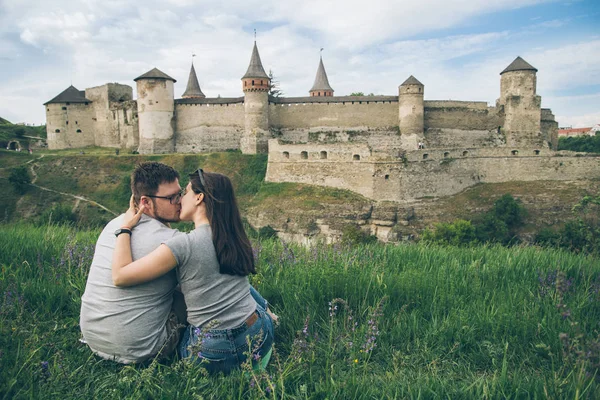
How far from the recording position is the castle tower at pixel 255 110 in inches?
1447

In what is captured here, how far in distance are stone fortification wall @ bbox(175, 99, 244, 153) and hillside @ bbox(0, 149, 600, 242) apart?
4453mm

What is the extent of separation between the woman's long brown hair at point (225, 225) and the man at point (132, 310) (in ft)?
1.22

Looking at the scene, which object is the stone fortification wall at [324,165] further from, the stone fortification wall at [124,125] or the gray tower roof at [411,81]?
the stone fortification wall at [124,125]

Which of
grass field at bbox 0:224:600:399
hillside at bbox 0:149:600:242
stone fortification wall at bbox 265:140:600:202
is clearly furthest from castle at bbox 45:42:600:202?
grass field at bbox 0:224:600:399

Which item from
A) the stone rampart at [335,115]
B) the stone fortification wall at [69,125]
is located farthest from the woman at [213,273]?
the stone fortification wall at [69,125]

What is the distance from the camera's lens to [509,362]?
9.84 ft

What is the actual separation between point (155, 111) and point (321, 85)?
20.1 metres

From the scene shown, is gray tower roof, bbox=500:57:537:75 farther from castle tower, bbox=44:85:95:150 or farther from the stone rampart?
castle tower, bbox=44:85:95:150

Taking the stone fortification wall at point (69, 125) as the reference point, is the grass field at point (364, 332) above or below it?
below

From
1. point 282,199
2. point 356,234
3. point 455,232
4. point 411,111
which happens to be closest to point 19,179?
point 282,199

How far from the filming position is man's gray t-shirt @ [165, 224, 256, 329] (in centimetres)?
297

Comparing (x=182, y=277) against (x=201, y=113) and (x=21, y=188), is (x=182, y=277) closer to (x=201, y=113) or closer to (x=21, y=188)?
(x=21, y=188)

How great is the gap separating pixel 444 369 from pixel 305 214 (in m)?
23.2

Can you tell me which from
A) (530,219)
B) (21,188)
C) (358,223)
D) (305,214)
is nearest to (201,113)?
(21,188)
